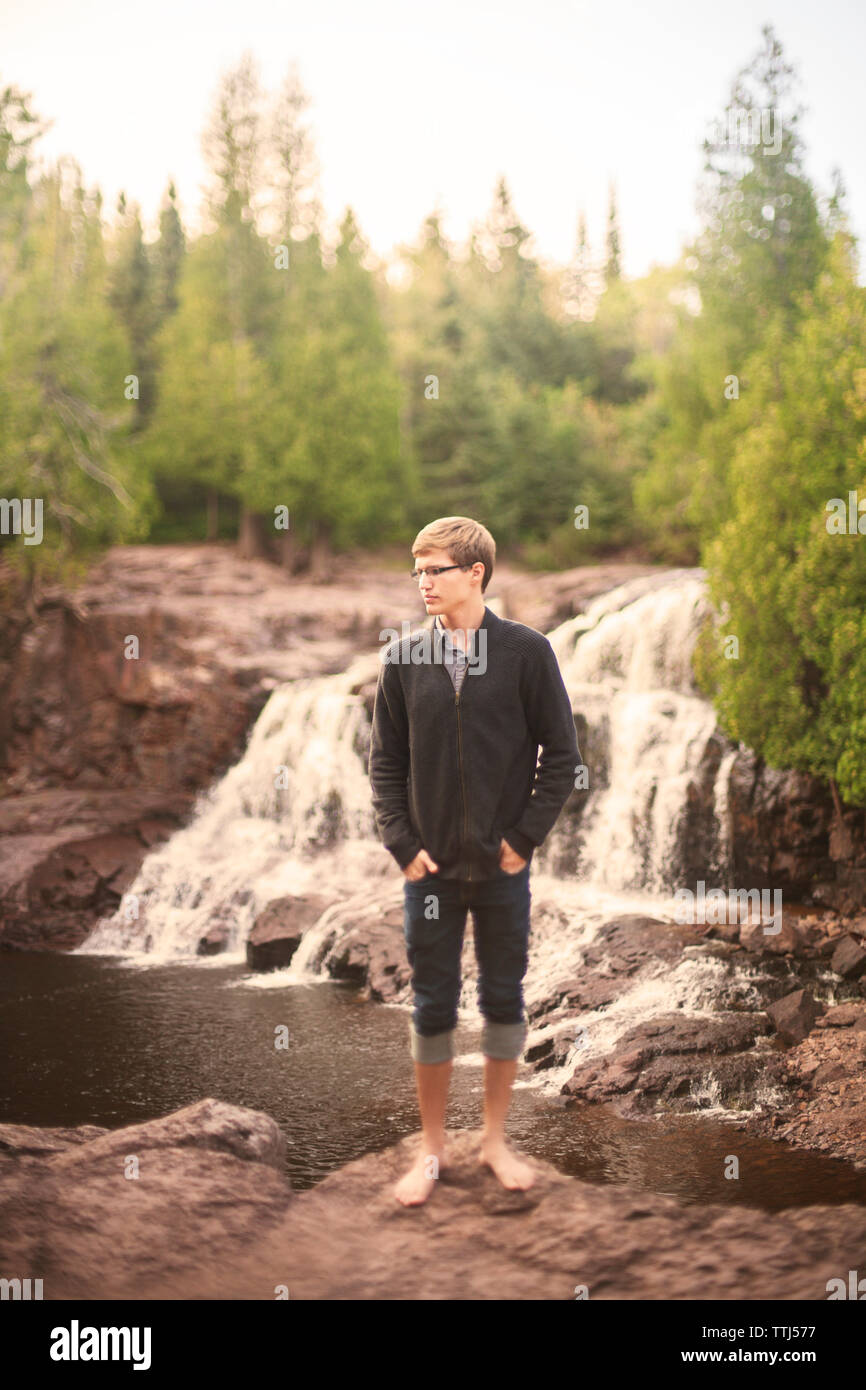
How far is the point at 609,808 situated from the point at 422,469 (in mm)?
19561

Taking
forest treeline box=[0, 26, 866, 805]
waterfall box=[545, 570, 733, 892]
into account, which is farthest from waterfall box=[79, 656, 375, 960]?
forest treeline box=[0, 26, 866, 805]

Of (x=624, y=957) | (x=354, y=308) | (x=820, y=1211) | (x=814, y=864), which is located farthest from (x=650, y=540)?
(x=820, y=1211)

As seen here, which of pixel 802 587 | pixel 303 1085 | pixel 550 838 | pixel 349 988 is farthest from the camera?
pixel 550 838

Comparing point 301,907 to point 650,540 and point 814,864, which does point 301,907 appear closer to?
point 814,864

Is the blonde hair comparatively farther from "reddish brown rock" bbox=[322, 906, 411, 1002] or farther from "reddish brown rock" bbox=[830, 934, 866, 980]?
"reddish brown rock" bbox=[322, 906, 411, 1002]

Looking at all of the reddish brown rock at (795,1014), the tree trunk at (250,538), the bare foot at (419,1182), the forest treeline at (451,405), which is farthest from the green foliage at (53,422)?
the bare foot at (419,1182)

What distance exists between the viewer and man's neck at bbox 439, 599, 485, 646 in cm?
390

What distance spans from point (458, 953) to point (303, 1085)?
157 inches

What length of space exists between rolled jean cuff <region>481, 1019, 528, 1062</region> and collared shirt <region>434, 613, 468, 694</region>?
1295 mm

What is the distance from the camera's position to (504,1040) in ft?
12.7

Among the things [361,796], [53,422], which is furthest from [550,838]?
[53,422]

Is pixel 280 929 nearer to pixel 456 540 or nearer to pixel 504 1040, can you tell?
pixel 504 1040

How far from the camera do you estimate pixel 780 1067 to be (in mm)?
7055

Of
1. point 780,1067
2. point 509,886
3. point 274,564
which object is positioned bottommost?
point 780,1067
